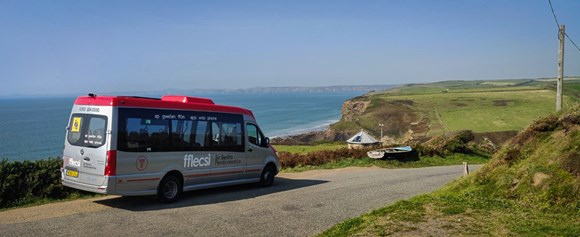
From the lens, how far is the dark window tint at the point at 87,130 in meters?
11.3

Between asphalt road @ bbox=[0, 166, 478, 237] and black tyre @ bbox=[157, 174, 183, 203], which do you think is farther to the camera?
black tyre @ bbox=[157, 174, 183, 203]

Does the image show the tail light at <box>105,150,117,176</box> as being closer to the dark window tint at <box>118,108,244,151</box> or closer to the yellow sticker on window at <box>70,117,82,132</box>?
the dark window tint at <box>118,108,244,151</box>

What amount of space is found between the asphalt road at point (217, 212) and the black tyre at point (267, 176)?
287 millimetres

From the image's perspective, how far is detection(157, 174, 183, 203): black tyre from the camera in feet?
40.3

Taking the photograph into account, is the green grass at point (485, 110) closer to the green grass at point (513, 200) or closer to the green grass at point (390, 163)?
the green grass at point (390, 163)

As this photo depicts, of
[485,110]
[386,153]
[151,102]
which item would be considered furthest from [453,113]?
[151,102]

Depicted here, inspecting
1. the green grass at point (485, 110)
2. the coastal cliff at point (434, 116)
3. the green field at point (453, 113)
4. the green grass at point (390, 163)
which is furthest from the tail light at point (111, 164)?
the green grass at point (485, 110)

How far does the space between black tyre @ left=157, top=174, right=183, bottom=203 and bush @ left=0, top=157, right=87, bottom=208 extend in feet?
8.72

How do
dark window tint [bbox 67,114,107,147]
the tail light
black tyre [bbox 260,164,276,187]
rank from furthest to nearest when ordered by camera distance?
black tyre [bbox 260,164,276,187] → dark window tint [bbox 67,114,107,147] → the tail light

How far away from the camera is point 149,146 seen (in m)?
12.0

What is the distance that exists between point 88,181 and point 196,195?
3.27 meters

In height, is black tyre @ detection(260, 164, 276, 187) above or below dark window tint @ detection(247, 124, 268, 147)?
below

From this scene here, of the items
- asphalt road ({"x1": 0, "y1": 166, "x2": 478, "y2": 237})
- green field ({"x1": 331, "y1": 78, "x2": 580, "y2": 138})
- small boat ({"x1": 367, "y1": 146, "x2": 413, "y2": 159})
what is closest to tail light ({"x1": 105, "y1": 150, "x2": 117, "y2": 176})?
asphalt road ({"x1": 0, "y1": 166, "x2": 478, "y2": 237})

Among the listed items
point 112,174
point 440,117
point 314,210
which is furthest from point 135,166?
point 440,117
